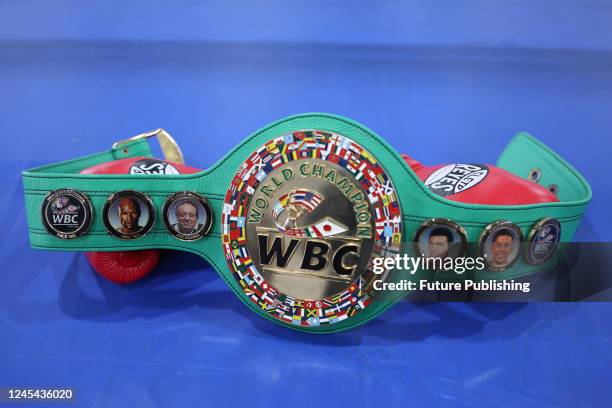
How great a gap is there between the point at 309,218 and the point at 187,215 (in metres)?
0.29

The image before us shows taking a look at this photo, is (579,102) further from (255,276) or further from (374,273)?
(255,276)

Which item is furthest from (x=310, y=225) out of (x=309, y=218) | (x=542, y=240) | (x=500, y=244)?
(x=542, y=240)

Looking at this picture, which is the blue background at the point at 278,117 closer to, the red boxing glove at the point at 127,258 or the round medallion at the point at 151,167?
the red boxing glove at the point at 127,258

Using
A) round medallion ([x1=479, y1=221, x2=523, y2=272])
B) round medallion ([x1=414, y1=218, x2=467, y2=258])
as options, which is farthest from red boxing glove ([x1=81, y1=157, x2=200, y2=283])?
round medallion ([x1=479, y1=221, x2=523, y2=272])

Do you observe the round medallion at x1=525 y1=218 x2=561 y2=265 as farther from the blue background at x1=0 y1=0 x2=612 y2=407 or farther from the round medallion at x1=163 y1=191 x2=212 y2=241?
the round medallion at x1=163 y1=191 x2=212 y2=241

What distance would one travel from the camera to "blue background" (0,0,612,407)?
0.97m

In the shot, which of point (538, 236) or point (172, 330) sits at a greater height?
point (538, 236)

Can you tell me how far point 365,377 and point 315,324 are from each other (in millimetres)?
153

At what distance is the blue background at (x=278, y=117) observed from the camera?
38.2 inches

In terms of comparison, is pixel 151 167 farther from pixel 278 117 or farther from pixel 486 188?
pixel 486 188

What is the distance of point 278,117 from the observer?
168 centimetres

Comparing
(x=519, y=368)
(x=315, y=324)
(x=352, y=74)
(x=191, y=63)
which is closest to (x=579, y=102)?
(x=352, y=74)

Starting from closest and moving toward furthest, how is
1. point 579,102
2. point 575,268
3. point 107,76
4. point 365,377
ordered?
point 365,377, point 575,268, point 579,102, point 107,76

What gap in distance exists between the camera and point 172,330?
3.56 ft
